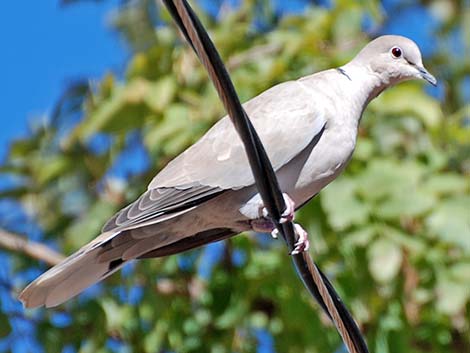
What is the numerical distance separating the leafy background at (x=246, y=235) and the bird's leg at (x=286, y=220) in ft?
3.03

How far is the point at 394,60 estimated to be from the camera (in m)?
3.44

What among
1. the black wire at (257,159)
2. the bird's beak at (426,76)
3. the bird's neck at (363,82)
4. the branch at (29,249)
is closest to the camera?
the black wire at (257,159)

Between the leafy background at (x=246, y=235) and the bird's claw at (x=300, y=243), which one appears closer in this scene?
the bird's claw at (x=300, y=243)

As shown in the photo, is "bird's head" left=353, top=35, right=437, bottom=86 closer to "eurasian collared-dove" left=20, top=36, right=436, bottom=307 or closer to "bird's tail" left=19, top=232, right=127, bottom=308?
"eurasian collared-dove" left=20, top=36, right=436, bottom=307

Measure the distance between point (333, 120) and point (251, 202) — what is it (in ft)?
0.96

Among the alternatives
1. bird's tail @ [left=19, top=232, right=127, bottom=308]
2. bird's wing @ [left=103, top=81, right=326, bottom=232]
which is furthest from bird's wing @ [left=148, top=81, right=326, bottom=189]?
bird's tail @ [left=19, top=232, right=127, bottom=308]

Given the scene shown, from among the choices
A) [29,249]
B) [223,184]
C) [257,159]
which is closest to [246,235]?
[29,249]

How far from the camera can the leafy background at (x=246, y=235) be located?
13.4ft

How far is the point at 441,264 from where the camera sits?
166 inches

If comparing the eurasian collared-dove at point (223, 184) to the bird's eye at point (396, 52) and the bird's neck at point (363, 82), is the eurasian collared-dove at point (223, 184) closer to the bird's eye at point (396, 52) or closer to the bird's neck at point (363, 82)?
the bird's neck at point (363, 82)

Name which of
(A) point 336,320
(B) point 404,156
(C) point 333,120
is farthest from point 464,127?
(A) point 336,320

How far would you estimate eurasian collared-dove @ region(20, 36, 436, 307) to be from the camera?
295 cm

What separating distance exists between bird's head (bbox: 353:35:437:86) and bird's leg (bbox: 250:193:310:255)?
62cm

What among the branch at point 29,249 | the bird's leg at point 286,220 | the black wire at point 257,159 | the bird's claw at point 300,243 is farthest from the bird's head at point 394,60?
the branch at point 29,249
